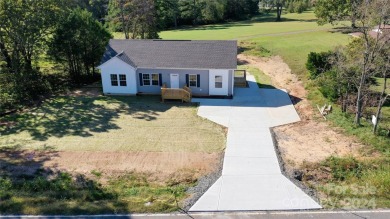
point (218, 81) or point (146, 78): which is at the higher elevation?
point (146, 78)

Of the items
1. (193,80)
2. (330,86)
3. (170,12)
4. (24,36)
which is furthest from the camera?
(170,12)

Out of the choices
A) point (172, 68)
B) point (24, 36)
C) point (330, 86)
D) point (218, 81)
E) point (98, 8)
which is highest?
point (98, 8)

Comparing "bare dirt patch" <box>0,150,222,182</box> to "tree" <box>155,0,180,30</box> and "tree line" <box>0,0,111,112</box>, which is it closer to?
"tree line" <box>0,0,111,112</box>

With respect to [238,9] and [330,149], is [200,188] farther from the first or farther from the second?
[238,9]

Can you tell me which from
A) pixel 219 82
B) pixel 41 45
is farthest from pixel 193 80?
pixel 41 45

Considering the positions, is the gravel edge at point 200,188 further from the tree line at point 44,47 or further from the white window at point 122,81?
the tree line at point 44,47

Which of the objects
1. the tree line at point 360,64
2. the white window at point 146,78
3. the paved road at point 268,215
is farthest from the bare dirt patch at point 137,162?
the white window at point 146,78
